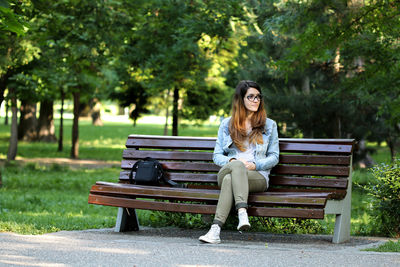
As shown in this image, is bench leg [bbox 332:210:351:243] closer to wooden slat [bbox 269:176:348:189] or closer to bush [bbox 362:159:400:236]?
wooden slat [bbox 269:176:348:189]

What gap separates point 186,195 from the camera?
6371 millimetres

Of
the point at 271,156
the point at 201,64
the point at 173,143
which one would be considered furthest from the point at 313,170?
the point at 201,64

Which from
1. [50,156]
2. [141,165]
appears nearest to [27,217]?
[141,165]

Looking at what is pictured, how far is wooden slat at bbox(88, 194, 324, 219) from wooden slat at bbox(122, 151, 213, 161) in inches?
37.3

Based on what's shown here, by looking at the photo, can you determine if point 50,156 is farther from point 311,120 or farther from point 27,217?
point 27,217

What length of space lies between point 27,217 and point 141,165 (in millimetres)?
1977

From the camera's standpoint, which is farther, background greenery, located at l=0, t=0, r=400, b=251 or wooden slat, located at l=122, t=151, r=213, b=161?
background greenery, located at l=0, t=0, r=400, b=251

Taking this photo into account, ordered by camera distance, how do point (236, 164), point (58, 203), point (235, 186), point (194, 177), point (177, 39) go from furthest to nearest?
point (177, 39), point (58, 203), point (194, 177), point (236, 164), point (235, 186)

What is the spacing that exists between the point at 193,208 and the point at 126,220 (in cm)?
115

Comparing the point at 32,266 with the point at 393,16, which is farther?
the point at 393,16

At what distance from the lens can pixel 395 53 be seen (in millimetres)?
10594

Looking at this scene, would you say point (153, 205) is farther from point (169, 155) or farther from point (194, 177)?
point (169, 155)

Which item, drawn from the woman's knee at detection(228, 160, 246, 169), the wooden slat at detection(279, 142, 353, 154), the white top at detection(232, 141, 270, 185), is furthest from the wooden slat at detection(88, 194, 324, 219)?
the wooden slat at detection(279, 142, 353, 154)

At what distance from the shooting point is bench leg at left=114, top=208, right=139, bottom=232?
23.5 feet
